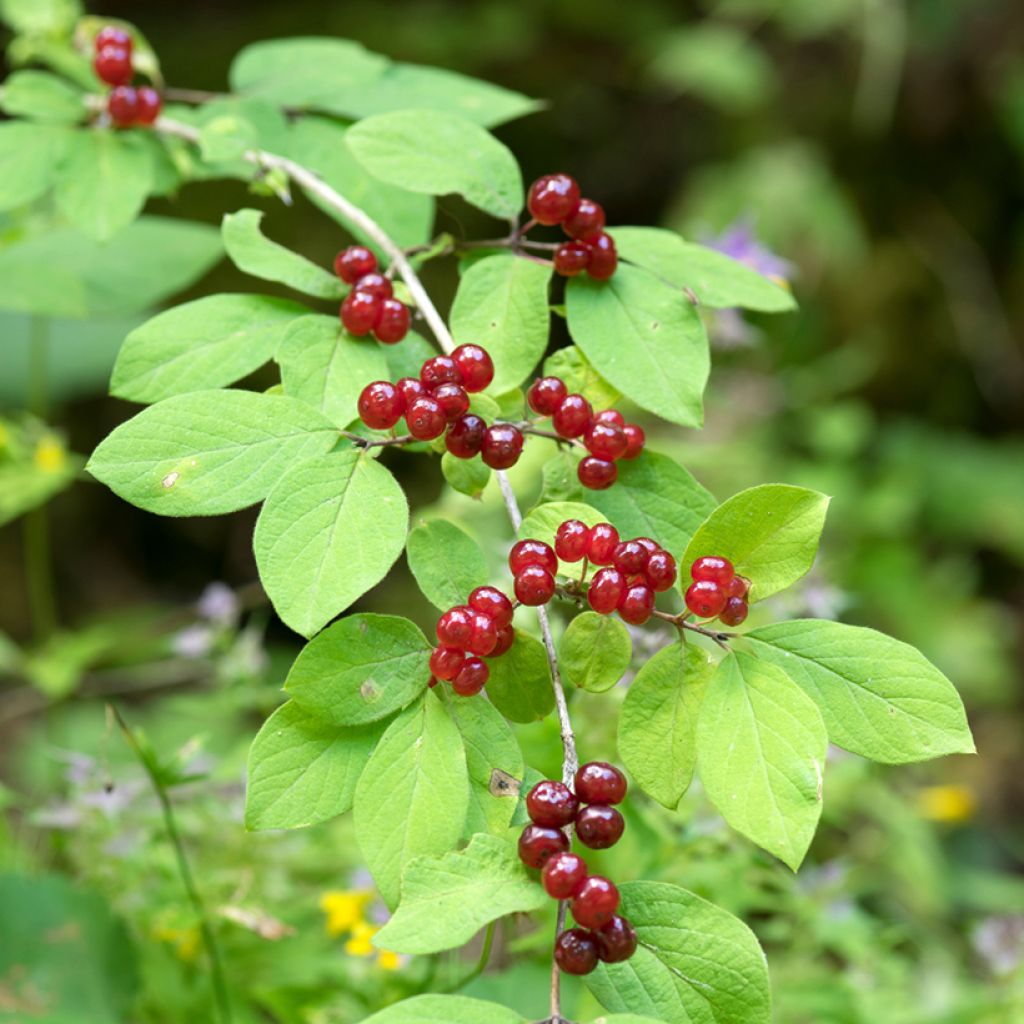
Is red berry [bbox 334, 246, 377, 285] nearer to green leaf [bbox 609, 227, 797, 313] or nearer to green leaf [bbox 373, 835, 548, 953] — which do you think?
green leaf [bbox 609, 227, 797, 313]

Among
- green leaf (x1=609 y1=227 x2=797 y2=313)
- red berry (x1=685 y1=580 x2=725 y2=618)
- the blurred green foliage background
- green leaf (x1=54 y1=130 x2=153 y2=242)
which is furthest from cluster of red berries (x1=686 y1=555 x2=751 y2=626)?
the blurred green foliage background

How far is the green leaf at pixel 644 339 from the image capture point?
59 centimetres

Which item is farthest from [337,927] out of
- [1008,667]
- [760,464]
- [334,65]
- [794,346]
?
[794,346]

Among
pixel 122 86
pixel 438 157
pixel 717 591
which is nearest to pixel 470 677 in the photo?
pixel 717 591

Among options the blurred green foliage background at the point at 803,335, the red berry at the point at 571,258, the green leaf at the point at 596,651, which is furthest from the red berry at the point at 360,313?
the blurred green foliage background at the point at 803,335

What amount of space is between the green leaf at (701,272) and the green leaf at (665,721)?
0.79 feet

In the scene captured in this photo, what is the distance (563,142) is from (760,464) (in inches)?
48.8

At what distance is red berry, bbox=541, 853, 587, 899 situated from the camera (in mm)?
441

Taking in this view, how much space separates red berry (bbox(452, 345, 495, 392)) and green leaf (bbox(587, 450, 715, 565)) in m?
0.09

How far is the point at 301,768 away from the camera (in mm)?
491

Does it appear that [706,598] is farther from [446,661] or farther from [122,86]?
[122,86]

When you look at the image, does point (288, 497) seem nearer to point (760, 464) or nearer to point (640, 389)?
point (640, 389)

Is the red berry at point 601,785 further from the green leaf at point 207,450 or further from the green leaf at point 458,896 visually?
the green leaf at point 207,450

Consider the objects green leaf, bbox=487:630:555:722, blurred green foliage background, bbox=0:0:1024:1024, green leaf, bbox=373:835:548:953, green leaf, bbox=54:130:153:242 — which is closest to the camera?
green leaf, bbox=373:835:548:953
